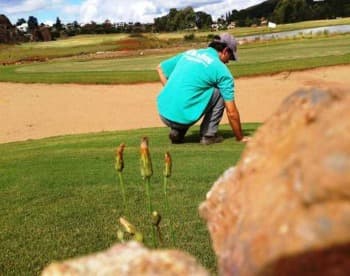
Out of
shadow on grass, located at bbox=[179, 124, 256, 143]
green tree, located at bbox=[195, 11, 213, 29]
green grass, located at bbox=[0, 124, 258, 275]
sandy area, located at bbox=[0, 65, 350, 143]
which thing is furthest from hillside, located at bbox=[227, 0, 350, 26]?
green grass, located at bbox=[0, 124, 258, 275]

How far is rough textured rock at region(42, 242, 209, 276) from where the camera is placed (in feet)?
4.67

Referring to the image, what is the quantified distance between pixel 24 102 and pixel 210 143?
10488 mm

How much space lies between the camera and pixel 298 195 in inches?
45.4

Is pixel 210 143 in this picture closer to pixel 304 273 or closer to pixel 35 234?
pixel 35 234

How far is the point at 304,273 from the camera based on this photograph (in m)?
1.23

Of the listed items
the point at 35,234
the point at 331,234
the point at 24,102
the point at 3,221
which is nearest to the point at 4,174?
the point at 3,221

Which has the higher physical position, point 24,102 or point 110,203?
point 110,203

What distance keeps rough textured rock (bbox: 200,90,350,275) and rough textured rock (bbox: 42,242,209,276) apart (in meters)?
0.10

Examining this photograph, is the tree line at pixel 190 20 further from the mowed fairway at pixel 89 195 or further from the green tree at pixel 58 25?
the mowed fairway at pixel 89 195

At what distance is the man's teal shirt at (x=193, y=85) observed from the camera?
772 centimetres

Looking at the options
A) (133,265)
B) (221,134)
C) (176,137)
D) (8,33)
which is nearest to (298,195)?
(133,265)

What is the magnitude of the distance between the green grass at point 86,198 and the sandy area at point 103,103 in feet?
16.0

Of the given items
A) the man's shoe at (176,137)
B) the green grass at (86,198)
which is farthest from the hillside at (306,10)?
the green grass at (86,198)

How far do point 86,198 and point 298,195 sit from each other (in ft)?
14.4
